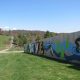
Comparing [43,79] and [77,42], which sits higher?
[77,42]

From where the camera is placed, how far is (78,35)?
2503 cm

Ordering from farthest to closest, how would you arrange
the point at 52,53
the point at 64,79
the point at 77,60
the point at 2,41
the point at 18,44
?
the point at 2,41 < the point at 18,44 < the point at 52,53 < the point at 77,60 < the point at 64,79

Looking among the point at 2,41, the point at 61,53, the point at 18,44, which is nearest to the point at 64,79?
the point at 61,53

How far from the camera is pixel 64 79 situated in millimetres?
14523

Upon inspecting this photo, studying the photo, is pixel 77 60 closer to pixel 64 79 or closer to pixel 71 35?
pixel 71 35

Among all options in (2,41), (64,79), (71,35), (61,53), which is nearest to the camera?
(64,79)

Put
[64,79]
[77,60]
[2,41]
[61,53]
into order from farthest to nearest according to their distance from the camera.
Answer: [2,41]
[61,53]
[77,60]
[64,79]

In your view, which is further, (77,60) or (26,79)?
(77,60)

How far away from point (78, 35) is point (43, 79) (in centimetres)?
1099

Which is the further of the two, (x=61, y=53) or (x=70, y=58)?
(x=61, y=53)

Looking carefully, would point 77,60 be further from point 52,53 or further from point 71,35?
point 52,53

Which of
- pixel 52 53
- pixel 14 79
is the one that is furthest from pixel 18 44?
pixel 14 79

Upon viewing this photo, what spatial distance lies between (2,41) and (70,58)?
151146 millimetres

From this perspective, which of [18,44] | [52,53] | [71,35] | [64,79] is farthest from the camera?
[18,44]
